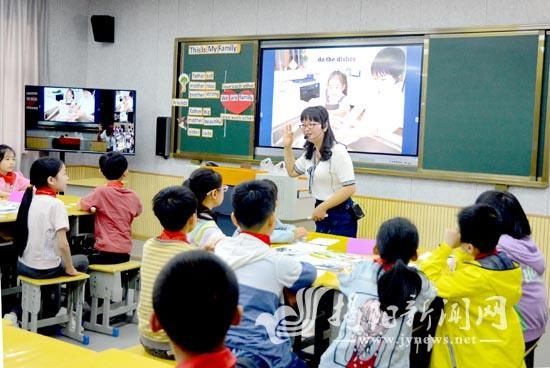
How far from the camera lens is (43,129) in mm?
6664

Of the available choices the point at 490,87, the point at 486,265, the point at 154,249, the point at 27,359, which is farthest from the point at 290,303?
the point at 490,87

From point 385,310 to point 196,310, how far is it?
128cm

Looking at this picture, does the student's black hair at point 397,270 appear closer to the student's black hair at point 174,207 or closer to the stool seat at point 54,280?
the student's black hair at point 174,207

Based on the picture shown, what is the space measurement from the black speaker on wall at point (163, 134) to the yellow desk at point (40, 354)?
16.1ft

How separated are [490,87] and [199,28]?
315 cm

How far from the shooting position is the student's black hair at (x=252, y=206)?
233 cm

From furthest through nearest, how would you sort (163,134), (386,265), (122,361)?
(163,134)
(386,265)
(122,361)

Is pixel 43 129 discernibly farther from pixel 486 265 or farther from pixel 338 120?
pixel 486 265

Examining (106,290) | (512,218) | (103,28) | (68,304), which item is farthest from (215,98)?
(512,218)

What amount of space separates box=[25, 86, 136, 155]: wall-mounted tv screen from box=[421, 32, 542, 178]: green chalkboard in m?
3.23

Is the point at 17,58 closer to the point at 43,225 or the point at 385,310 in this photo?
the point at 43,225

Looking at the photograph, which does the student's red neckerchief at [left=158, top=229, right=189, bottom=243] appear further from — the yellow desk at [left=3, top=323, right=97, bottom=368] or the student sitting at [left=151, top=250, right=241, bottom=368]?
the student sitting at [left=151, top=250, right=241, bottom=368]

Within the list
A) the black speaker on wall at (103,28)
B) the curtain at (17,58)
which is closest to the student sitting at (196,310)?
the curtain at (17,58)

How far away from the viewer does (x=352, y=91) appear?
5629 millimetres
